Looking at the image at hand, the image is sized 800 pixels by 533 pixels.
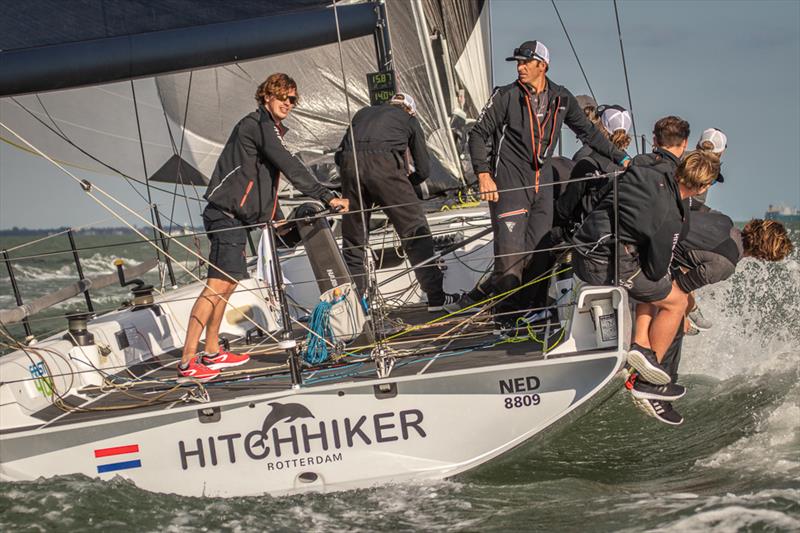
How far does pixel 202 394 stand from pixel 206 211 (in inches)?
44.1

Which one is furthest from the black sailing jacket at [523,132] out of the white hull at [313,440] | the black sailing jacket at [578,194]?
the white hull at [313,440]

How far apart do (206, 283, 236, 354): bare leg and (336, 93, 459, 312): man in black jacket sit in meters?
1.03

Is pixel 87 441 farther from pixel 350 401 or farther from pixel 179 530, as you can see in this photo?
pixel 350 401

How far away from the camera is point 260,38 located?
6.43m

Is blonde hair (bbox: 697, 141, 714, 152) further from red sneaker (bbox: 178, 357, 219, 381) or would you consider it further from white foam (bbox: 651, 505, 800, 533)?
red sneaker (bbox: 178, 357, 219, 381)

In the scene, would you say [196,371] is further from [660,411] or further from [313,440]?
[660,411]

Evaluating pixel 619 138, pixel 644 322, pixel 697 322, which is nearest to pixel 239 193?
pixel 644 322

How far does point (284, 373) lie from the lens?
190 inches

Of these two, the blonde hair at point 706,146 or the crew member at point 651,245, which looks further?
the blonde hair at point 706,146

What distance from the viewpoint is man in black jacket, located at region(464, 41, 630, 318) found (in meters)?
5.18

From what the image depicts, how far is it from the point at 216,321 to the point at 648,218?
2424mm

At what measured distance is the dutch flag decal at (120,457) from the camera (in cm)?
443

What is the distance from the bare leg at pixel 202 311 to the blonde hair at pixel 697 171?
8.21 feet

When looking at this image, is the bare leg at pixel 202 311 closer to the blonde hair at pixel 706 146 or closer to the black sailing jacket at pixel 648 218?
the black sailing jacket at pixel 648 218
